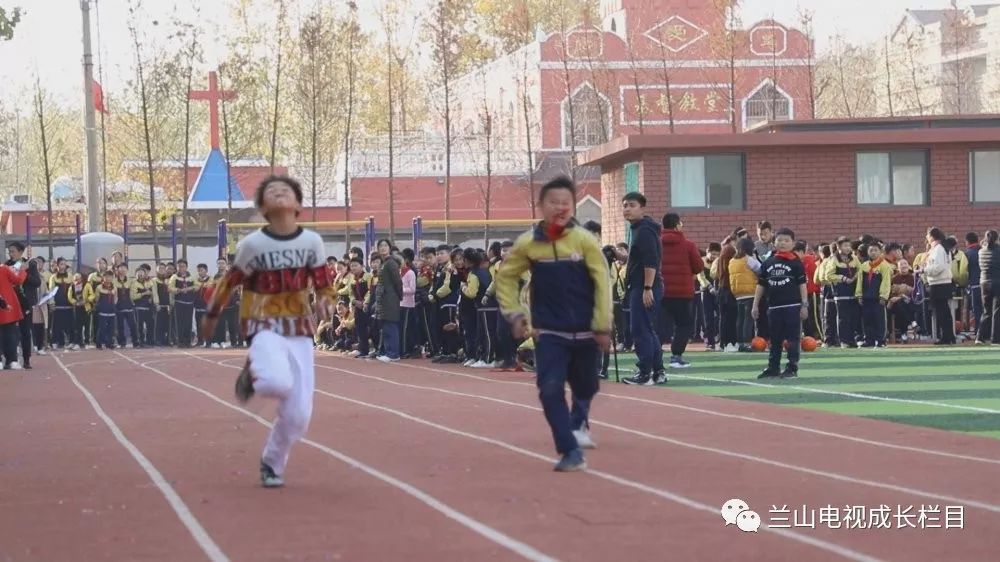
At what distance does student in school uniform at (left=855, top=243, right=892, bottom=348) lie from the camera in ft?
91.0

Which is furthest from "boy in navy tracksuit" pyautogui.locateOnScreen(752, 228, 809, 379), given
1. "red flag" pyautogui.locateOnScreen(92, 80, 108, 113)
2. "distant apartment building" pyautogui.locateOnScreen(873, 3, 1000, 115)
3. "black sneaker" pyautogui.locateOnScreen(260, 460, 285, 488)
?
"distant apartment building" pyautogui.locateOnScreen(873, 3, 1000, 115)

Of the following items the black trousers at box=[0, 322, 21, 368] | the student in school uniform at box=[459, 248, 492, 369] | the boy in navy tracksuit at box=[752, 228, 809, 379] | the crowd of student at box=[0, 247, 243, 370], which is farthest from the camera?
the crowd of student at box=[0, 247, 243, 370]

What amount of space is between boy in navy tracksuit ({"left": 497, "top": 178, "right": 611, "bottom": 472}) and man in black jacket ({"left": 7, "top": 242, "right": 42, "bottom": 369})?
17655mm

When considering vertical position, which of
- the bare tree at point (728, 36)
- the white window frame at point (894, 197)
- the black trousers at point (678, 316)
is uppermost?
the bare tree at point (728, 36)

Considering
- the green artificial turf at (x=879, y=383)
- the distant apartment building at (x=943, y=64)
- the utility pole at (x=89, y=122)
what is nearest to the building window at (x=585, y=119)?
the distant apartment building at (x=943, y=64)

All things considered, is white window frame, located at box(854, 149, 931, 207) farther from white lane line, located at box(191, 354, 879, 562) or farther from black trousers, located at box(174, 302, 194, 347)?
white lane line, located at box(191, 354, 879, 562)

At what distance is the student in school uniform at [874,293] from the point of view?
91.0 feet

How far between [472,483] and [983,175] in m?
25.4

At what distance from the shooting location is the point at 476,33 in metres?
50.5

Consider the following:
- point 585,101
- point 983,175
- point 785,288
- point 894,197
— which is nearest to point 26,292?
point 785,288

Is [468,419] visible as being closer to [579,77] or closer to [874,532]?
[874,532]

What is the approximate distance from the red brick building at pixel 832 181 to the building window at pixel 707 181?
0.02m

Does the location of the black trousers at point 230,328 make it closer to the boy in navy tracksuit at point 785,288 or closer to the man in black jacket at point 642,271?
the man in black jacket at point 642,271

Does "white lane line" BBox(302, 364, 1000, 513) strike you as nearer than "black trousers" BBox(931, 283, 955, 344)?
Yes
